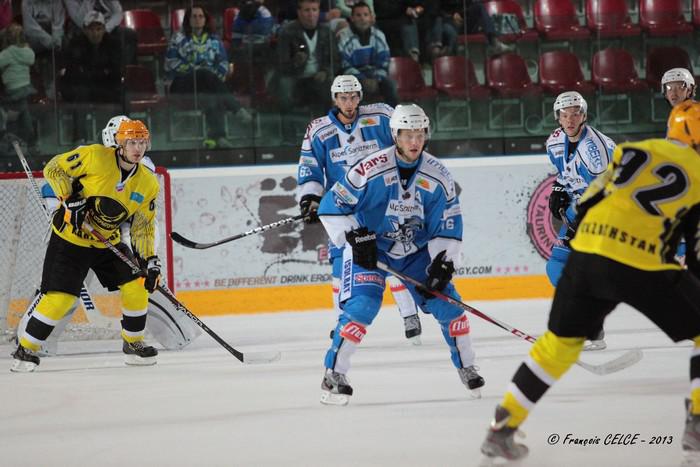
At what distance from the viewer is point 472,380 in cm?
407

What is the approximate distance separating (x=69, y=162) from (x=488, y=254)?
10.4 feet

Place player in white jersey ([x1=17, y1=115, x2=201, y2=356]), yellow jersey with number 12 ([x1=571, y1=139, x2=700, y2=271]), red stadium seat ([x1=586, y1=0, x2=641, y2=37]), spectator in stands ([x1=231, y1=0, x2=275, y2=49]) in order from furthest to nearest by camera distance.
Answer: red stadium seat ([x1=586, y1=0, x2=641, y2=37]) → spectator in stands ([x1=231, y1=0, x2=275, y2=49]) → player in white jersey ([x1=17, y1=115, x2=201, y2=356]) → yellow jersey with number 12 ([x1=571, y1=139, x2=700, y2=271])

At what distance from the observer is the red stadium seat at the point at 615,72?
7.58m

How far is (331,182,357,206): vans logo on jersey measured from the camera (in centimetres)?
398

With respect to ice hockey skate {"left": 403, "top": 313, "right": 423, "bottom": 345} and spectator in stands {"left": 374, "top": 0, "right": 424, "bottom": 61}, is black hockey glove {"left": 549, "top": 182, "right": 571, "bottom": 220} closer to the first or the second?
ice hockey skate {"left": 403, "top": 313, "right": 423, "bottom": 345}

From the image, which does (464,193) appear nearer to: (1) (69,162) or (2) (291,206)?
(2) (291,206)

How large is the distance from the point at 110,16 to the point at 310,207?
8.75ft

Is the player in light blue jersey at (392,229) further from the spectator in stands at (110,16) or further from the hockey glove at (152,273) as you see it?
the spectator in stands at (110,16)

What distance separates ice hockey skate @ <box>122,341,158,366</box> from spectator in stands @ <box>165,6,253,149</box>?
2.26 metres

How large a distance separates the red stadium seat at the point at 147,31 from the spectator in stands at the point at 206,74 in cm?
12

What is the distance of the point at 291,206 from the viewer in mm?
7340

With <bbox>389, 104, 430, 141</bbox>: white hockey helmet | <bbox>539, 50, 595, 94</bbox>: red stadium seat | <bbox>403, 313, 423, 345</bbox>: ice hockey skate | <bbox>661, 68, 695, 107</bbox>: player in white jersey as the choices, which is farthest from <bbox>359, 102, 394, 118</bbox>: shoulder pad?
<bbox>539, 50, 595, 94</bbox>: red stadium seat

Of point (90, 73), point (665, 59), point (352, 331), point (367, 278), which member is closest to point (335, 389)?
point (352, 331)

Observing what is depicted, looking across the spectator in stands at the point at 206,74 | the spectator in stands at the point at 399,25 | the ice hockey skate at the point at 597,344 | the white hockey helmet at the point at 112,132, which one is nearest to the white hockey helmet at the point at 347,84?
the white hockey helmet at the point at 112,132
